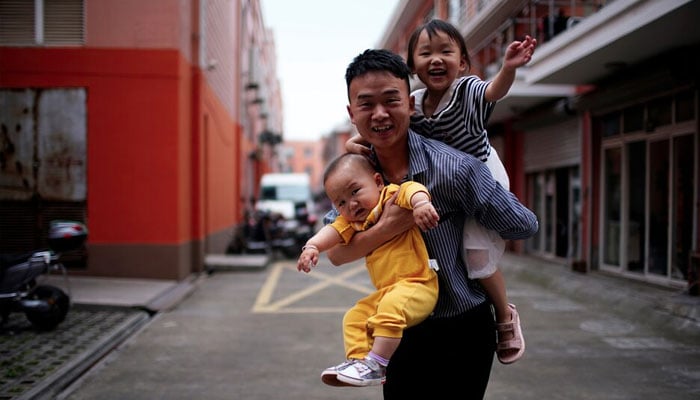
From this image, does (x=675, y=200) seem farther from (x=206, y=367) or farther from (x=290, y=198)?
(x=290, y=198)

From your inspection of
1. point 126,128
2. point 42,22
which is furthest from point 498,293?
point 42,22

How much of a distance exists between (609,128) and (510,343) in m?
10.9

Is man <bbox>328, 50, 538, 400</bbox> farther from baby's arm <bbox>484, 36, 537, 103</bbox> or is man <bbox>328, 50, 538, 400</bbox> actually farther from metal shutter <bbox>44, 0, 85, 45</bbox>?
metal shutter <bbox>44, 0, 85, 45</bbox>

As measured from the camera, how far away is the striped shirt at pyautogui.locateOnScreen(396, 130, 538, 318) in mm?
2002

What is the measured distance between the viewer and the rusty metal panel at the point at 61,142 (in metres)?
10.2

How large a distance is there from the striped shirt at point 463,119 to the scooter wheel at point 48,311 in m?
5.79

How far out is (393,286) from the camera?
6.72ft

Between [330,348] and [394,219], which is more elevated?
[394,219]

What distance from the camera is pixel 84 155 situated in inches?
404

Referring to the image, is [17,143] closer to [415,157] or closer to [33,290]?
[33,290]

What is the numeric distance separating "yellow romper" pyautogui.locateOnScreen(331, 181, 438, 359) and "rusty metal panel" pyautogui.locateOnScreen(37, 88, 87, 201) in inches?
367

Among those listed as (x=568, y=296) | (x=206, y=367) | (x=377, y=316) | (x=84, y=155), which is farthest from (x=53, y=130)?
(x=377, y=316)

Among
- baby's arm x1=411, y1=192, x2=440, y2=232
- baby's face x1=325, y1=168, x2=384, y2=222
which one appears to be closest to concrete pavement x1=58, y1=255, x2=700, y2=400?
baby's face x1=325, y1=168, x2=384, y2=222

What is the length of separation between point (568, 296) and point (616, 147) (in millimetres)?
3508
